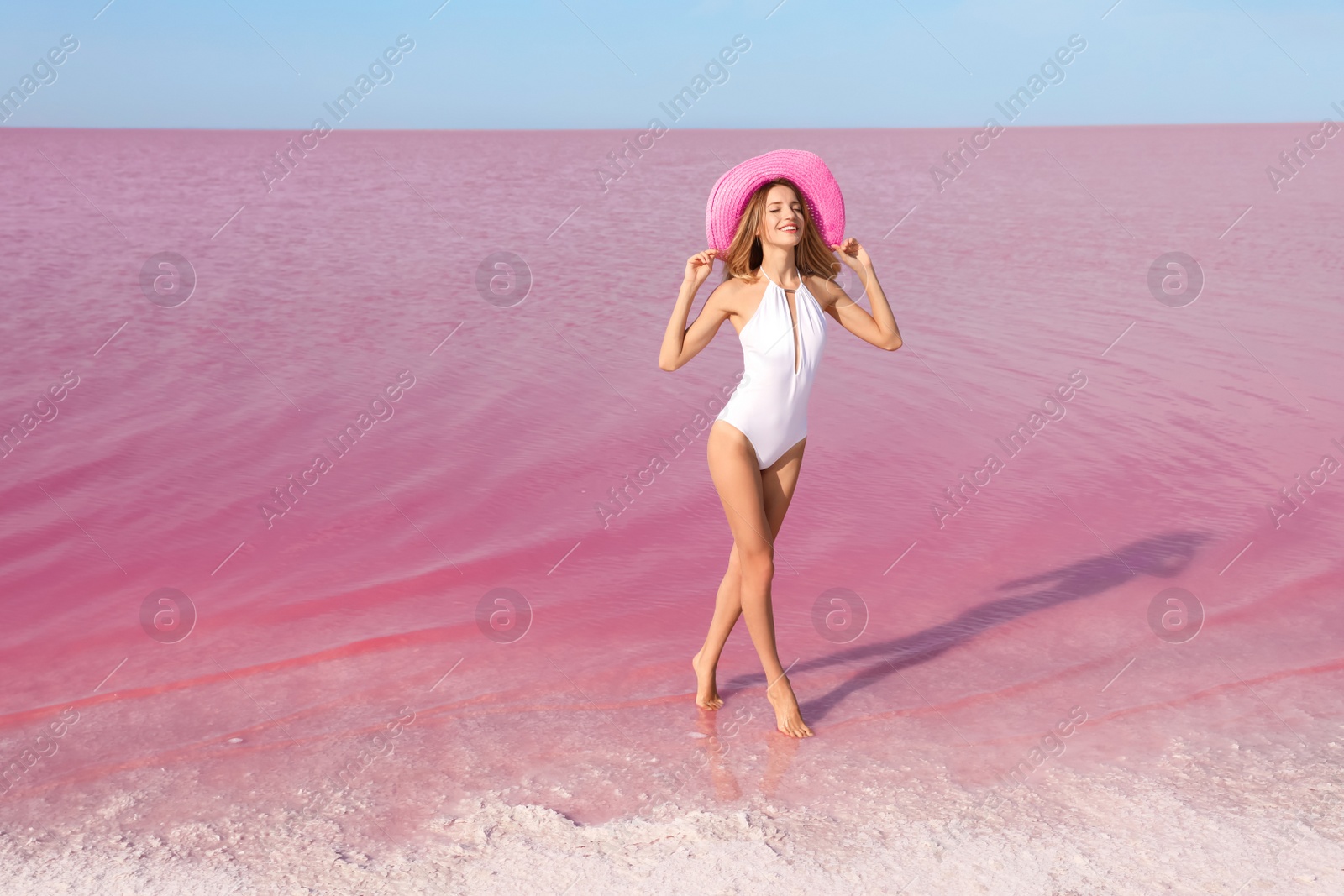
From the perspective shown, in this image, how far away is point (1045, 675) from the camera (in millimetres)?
4750

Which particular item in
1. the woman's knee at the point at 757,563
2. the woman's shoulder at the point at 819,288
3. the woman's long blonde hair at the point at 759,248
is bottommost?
the woman's knee at the point at 757,563

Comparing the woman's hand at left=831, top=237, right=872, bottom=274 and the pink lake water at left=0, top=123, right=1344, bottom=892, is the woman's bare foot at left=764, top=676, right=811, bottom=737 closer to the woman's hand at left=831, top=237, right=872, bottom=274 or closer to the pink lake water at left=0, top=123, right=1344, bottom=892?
the pink lake water at left=0, top=123, right=1344, bottom=892

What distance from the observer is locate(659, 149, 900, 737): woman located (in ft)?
13.0

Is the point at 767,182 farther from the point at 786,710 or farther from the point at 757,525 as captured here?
the point at 786,710

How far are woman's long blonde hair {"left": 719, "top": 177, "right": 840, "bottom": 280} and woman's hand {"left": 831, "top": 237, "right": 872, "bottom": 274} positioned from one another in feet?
0.12

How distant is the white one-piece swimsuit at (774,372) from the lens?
3963 millimetres

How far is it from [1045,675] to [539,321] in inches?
296

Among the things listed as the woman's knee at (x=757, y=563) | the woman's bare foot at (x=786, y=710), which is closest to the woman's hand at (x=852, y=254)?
the woman's knee at (x=757, y=563)

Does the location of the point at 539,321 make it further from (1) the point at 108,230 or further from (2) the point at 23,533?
(1) the point at 108,230

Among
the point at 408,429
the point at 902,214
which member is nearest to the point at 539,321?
the point at 408,429

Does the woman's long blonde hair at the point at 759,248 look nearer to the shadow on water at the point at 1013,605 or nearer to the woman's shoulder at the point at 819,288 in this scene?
the woman's shoulder at the point at 819,288

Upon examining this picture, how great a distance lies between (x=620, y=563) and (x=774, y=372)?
2.15 meters

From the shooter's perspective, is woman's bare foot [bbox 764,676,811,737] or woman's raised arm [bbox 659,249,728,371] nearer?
woman's raised arm [bbox 659,249,728,371]

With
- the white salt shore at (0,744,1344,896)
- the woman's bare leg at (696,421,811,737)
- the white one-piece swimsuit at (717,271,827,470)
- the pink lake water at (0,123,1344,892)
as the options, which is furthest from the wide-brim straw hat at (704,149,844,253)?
the white salt shore at (0,744,1344,896)
